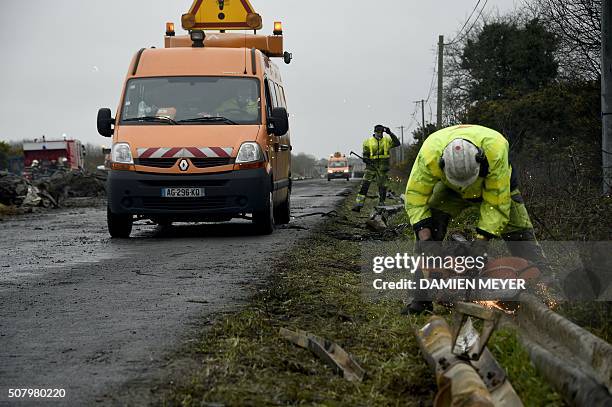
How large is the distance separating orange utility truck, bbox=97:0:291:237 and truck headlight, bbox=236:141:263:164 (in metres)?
0.01

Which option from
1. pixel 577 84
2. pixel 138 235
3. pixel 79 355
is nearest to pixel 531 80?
pixel 577 84

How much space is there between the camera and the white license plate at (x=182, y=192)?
12500 mm

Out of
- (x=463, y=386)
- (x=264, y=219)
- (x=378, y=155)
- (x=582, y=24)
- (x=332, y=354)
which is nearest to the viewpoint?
(x=463, y=386)

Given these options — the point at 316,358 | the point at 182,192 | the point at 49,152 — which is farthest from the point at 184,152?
the point at 49,152

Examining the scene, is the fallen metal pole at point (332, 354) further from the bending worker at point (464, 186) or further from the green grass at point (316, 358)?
the bending worker at point (464, 186)

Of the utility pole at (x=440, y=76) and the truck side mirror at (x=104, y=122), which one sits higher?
the utility pole at (x=440, y=76)

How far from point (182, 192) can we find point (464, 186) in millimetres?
6700

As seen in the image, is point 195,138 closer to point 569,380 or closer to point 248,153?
point 248,153

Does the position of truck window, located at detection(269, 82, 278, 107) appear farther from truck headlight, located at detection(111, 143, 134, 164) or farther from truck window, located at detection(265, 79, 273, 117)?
truck headlight, located at detection(111, 143, 134, 164)

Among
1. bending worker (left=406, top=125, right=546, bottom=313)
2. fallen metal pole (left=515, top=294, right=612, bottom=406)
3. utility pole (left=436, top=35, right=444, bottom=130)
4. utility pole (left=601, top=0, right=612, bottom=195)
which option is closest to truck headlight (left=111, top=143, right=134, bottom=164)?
bending worker (left=406, top=125, right=546, bottom=313)

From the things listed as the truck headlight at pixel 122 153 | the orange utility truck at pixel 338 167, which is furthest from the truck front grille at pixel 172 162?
the orange utility truck at pixel 338 167

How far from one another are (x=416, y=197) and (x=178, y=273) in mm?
2973

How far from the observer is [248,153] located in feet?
41.2

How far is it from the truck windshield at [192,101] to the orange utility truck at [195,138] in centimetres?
1
